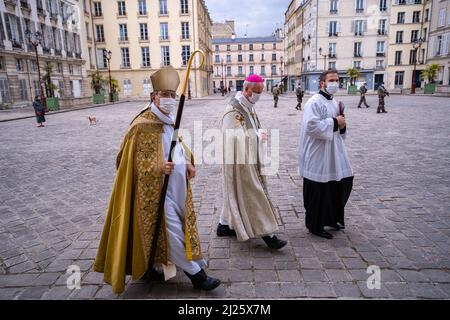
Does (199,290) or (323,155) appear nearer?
(199,290)

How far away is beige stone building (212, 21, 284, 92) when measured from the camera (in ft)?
280

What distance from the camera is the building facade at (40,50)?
95.6 ft

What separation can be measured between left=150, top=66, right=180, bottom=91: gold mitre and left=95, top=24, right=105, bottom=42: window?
52.0m

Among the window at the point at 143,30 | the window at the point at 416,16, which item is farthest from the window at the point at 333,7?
the window at the point at 143,30

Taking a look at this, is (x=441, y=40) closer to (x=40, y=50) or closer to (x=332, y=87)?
(x=40, y=50)

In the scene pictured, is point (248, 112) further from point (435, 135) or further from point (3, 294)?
point (435, 135)

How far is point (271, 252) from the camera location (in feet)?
12.2

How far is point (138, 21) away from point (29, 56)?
1977 cm

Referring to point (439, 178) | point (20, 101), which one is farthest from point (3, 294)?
point (20, 101)

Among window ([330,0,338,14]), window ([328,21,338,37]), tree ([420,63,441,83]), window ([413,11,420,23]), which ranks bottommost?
tree ([420,63,441,83])

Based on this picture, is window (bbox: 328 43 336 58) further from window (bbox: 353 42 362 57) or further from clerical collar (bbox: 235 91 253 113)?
clerical collar (bbox: 235 91 253 113)

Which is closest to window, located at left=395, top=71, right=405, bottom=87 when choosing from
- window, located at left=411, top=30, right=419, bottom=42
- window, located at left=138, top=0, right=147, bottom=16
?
window, located at left=411, top=30, right=419, bottom=42

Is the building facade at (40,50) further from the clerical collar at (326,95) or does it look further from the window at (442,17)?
the window at (442,17)
